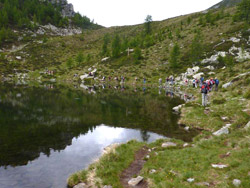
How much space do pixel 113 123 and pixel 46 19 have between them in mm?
169258

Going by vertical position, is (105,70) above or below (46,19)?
below

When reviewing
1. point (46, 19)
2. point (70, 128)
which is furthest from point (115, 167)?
point (46, 19)

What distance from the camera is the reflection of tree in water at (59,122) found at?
1541 cm

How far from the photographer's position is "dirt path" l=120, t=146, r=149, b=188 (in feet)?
31.0

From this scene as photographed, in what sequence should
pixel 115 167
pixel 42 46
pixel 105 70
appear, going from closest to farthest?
pixel 115 167 < pixel 105 70 < pixel 42 46

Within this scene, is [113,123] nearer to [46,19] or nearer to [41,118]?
[41,118]

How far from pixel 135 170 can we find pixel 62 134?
10.2 metres

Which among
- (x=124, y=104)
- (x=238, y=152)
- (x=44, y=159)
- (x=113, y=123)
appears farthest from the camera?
(x=124, y=104)

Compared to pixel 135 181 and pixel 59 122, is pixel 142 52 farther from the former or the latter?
pixel 135 181

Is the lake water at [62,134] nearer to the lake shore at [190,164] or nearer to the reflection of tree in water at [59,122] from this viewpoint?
the reflection of tree in water at [59,122]

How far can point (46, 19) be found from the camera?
165750mm

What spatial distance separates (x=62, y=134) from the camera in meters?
18.9

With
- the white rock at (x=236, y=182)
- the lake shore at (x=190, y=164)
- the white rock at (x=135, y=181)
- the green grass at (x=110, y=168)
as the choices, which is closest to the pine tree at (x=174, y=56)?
the lake shore at (x=190, y=164)

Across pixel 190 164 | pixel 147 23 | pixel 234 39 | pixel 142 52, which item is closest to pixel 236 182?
pixel 190 164
